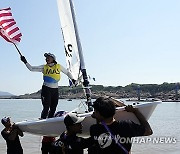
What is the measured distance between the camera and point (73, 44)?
8.78 meters

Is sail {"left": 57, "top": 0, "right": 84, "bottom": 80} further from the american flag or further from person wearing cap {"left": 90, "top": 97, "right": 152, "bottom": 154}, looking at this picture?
person wearing cap {"left": 90, "top": 97, "right": 152, "bottom": 154}

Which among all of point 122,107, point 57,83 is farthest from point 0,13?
point 122,107

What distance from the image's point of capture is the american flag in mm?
8113

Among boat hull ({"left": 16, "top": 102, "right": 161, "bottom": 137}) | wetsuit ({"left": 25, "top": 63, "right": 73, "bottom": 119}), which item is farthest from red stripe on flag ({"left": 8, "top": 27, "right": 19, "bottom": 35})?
boat hull ({"left": 16, "top": 102, "right": 161, "bottom": 137})

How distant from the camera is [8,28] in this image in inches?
Answer: 324

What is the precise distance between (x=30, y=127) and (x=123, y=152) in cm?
329

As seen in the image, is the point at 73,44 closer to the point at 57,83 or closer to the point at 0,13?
the point at 57,83

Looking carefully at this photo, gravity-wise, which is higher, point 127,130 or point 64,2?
point 64,2

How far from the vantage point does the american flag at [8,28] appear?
8.11 m

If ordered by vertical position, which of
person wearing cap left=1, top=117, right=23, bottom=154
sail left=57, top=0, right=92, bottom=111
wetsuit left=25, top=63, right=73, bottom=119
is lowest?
person wearing cap left=1, top=117, right=23, bottom=154

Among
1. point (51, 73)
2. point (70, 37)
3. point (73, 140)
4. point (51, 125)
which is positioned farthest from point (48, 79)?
point (73, 140)

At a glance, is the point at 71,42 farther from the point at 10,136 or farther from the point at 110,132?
the point at 110,132

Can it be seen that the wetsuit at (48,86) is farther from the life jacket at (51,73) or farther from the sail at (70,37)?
the sail at (70,37)

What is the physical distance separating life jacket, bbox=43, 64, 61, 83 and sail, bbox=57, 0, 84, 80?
2.59 ft
